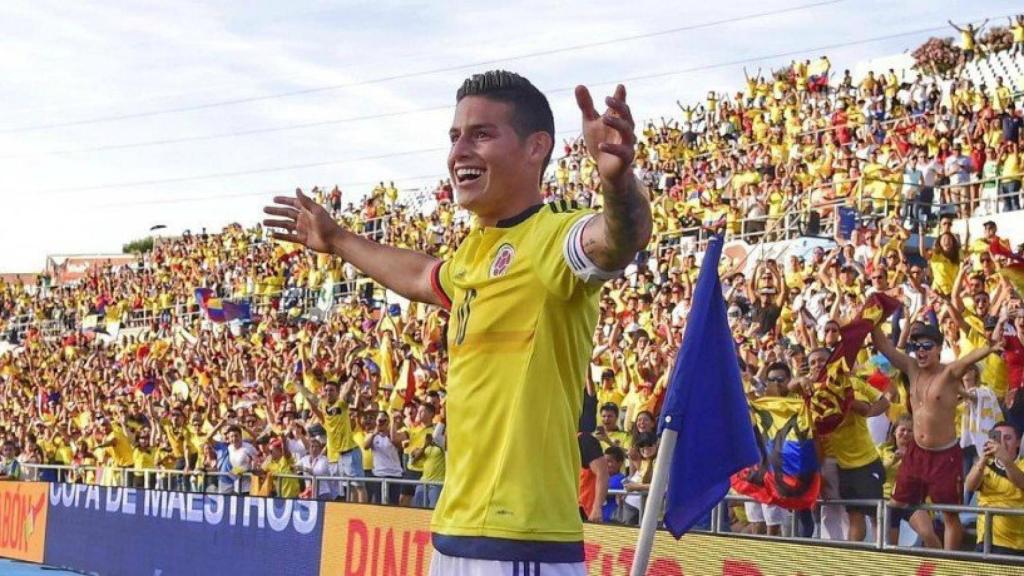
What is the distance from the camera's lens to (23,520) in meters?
20.4

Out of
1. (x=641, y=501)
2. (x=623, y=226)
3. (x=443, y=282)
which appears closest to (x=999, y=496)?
(x=641, y=501)

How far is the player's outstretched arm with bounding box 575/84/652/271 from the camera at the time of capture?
3.17 m

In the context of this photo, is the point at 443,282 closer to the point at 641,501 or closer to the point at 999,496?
the point at 999,496

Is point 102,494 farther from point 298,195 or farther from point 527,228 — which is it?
point 527,228

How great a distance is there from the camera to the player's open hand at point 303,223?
4.81 metres

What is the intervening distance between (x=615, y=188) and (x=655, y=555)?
5593mm

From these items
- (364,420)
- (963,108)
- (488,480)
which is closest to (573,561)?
(488,480)

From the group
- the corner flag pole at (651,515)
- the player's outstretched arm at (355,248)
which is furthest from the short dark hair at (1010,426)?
the player's outstretched arm at (355,248)

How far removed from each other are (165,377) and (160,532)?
36.9 feet

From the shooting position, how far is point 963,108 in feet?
65.7

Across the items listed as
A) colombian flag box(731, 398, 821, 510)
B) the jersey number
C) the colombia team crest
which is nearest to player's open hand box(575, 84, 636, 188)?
the colombia team crest

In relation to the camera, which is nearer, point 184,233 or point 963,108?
point 963,108

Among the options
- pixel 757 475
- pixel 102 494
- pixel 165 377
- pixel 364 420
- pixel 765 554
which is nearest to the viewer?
pixel 765 554

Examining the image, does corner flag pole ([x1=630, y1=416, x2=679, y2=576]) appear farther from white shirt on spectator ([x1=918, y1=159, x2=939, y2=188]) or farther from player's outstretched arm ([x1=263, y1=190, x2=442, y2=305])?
white shirt on spectator ([x1=918, y1=159, x2=939, y2=188])
